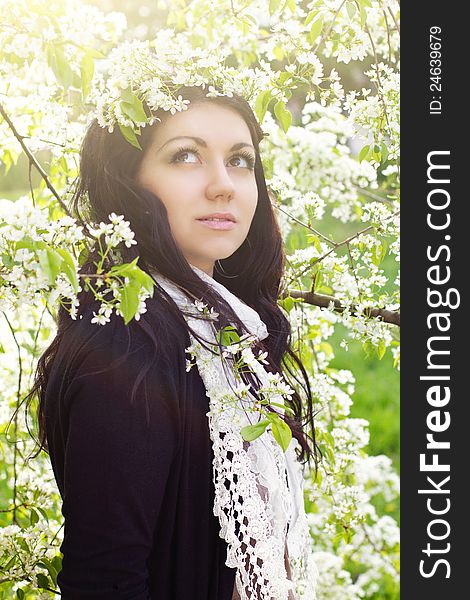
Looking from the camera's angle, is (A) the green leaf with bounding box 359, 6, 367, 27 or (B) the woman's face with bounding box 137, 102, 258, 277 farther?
(A) the green leaf with bounding box 359, 6, 367, 27

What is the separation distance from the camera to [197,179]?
5.82ft

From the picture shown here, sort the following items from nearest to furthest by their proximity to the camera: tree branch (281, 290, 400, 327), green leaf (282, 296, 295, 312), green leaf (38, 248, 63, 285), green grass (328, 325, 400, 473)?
green leaf (38, 248, 63, 285)
green leaf (282, 296, 295, 312)
tree branch (281, 290, 400, 327)
green grass (328, 325, 400, 473)

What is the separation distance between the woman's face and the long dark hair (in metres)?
0.03

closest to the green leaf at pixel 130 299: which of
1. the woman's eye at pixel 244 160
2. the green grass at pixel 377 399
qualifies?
the woman's eye at pixel 244 160

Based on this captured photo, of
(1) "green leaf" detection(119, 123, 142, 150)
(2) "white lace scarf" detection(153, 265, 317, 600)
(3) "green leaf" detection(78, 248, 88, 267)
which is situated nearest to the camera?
(2) "white lace scarf" detection(153, 265, 317, 600)

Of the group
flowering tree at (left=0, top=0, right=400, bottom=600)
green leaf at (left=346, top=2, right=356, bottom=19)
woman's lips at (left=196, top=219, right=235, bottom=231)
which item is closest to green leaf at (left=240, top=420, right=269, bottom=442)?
flowering tree at (left=0, top=0, right=400, bottom=600)

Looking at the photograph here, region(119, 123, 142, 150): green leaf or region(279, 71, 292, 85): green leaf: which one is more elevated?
region(279, 71, 292, 85): green leaf

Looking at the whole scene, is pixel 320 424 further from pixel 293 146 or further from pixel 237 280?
pixel 293 146

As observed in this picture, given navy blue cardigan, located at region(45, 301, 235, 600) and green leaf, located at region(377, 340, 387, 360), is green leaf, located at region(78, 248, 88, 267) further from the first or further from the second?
green leaf, located at region(377, 340, 387, 360)

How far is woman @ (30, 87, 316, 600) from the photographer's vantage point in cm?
143

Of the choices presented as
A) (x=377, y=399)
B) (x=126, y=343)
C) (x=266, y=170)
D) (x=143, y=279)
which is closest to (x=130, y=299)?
(x=143, y=279)

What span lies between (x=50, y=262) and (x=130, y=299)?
13cm

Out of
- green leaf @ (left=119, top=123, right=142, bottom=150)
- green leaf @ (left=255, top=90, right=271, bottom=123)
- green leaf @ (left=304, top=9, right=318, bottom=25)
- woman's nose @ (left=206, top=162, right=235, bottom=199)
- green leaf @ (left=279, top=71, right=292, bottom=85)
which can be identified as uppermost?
green leaf @ (left=304, top=9, right=318, bottom=25)

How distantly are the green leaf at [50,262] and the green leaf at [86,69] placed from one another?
0.54 metres
